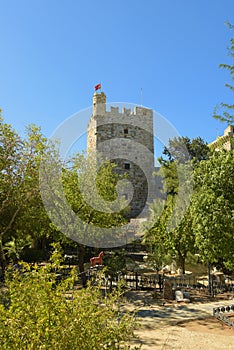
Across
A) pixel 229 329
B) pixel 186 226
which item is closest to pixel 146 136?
pixel 186 226

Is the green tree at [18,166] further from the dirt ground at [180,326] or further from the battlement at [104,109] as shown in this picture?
the battlement at [104,109]

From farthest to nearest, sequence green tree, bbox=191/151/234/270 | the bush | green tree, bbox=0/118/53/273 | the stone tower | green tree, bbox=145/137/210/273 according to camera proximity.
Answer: the stone tower
green tree, bbox=145/137/210/273
green tree, bbox=0/118/53/273
green tree, bbox=191/151/234/270
the bush

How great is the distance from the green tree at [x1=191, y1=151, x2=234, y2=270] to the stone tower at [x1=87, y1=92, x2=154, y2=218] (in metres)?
17.4

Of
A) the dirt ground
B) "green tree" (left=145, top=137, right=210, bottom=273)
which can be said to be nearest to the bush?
the dirt ground

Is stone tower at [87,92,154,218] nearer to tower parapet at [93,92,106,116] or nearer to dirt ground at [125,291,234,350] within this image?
tower parapet at [93,92,106,116]

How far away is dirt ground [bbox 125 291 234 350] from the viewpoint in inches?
264

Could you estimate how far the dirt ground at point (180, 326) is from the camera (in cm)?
670

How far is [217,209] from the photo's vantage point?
9.67m

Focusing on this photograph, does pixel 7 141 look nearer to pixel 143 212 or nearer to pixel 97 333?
pixel 97 333

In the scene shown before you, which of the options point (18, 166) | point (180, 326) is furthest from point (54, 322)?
point (18, 166)

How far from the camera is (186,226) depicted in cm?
1423

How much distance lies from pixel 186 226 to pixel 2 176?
329 inches

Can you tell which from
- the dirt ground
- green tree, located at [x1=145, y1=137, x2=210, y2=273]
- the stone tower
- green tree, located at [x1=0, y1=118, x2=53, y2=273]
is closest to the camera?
the dirt ground

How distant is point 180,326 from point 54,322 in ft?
19.6
